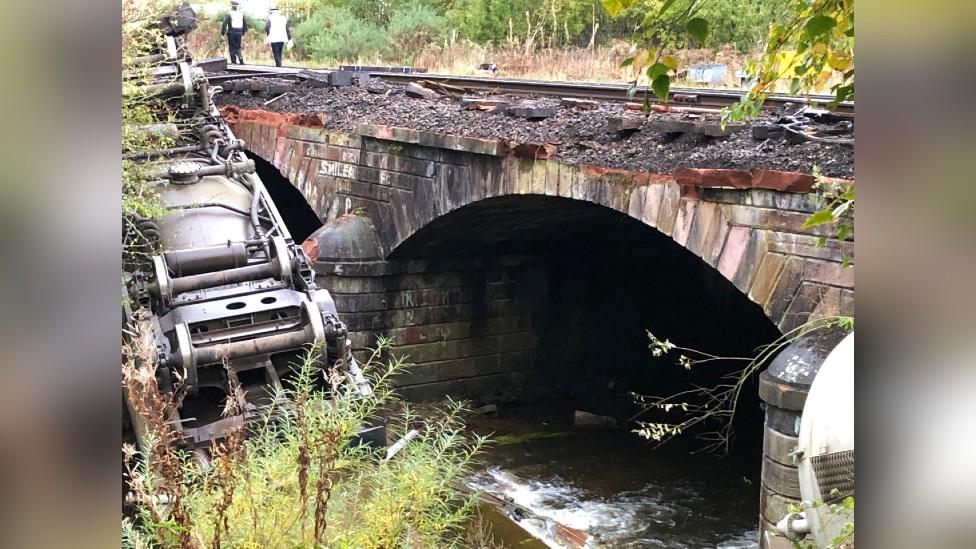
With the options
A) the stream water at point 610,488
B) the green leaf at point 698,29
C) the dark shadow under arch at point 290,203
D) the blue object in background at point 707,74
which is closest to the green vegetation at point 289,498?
the green leaf at point 698,29

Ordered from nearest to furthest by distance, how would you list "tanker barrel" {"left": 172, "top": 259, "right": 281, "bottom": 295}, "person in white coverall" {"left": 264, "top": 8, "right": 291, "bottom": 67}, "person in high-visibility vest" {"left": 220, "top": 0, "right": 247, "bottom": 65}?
1. "tanker barrel" {"left": 172, "top": 259, "right": 281, "bottom": 295}
2. "person in high-visibility vest" {"left": 220, "top": 0, "right": 247, "bottom": 65}
3. "person in white coverall" {"left": 264, "top": 8, "right": 291, "bottom": 67}

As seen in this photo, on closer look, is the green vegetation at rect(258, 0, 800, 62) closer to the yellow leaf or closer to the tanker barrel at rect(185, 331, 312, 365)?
the tanker barrel at rect(185, 331, 312, 365)

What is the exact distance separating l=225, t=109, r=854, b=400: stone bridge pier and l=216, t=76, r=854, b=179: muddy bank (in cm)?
22

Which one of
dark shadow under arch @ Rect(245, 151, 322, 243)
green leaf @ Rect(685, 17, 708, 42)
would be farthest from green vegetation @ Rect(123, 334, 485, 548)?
dark shadow under arch @ Rect(245, 151, 322, 243)

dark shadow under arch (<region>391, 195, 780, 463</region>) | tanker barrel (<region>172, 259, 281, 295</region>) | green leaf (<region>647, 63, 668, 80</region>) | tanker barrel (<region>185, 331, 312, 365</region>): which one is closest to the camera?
green leaf (<region>647, 63, 668, 80</region>)

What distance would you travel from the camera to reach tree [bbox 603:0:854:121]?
2.60 m

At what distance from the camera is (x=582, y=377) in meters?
16.5

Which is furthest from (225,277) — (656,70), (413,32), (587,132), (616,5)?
(413,32)

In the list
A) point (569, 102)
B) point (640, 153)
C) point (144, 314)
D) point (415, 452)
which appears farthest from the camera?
point (569, 102)

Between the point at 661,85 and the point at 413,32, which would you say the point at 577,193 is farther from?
the point at 413,32

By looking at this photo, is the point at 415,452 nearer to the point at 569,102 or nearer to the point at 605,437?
the point at 569,102
